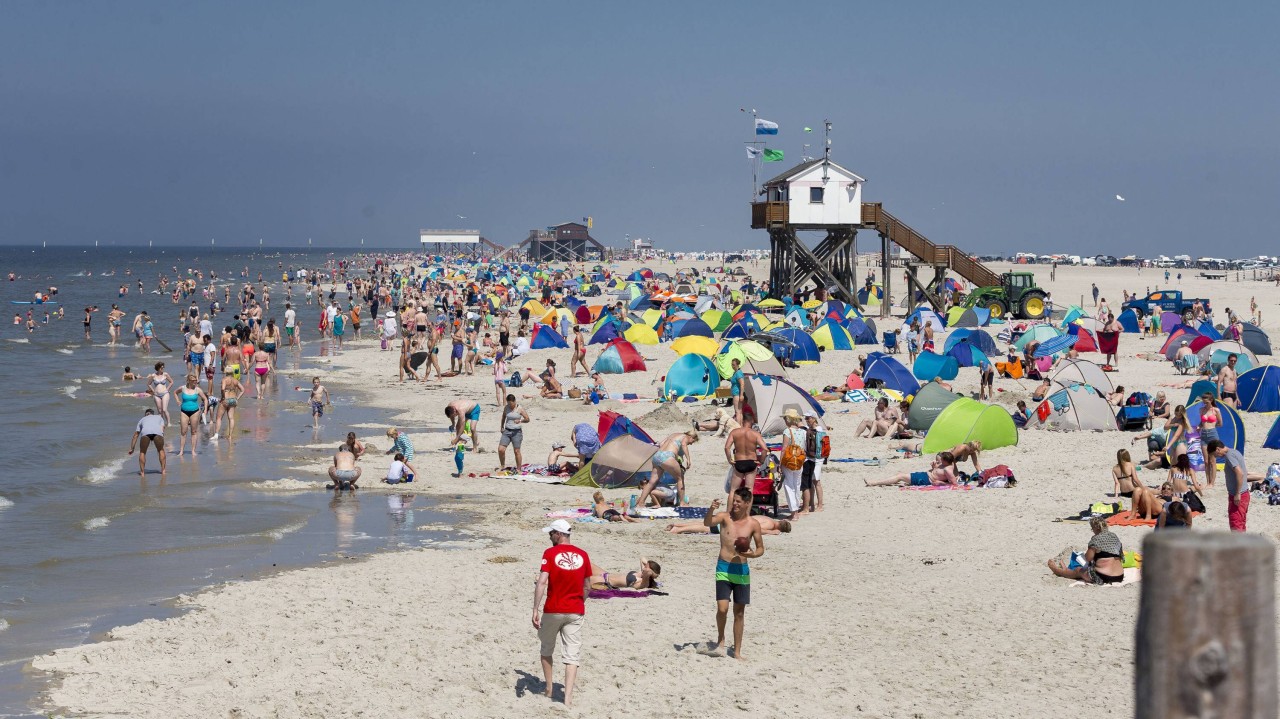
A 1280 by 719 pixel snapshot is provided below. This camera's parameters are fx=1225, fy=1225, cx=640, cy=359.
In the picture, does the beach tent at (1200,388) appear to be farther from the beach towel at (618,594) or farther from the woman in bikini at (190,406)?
the woman in bikini at (190,406)

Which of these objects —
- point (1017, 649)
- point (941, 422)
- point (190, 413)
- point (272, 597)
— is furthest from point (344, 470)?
point (1017, 649)

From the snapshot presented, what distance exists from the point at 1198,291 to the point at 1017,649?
57.1 m

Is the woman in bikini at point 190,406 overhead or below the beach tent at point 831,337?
below

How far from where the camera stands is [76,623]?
1002 centimetres

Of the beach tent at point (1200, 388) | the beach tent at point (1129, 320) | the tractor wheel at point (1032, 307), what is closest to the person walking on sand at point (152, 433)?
the beach tent at point (1200, 388)

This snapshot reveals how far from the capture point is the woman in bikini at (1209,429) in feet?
44.5

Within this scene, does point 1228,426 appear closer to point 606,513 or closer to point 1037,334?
point 606,513

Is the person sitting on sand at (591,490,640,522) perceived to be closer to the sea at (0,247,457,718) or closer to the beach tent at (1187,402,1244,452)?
the sea at (0,247,457,718)

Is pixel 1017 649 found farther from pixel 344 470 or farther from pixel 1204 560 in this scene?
pixel 344 470

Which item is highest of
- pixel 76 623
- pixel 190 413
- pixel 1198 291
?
pixel 1198 291

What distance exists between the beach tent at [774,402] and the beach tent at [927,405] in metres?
1.55

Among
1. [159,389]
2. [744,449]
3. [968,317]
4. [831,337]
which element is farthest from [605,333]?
[744,449]

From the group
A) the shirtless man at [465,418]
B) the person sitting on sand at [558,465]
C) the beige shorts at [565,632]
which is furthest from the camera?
the shirtless man at [465,418]

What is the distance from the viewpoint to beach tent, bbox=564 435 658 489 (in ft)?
A: 50.3
